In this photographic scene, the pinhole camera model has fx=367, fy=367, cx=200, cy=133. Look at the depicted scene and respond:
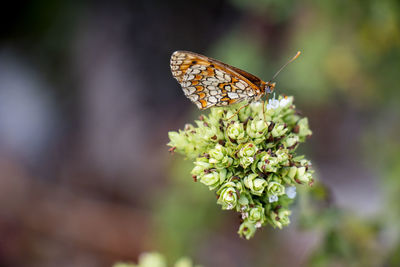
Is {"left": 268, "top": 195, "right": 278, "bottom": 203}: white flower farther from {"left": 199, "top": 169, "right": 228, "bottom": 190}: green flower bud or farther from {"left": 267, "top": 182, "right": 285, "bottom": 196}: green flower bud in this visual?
{"left": 199, "top": 169, "right": 228, "bottom": 190}: green flower bud

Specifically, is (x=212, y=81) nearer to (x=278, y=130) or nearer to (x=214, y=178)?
(x=278, y=130)

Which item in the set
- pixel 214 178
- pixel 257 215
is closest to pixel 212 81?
pixel 214 178

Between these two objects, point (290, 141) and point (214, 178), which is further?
point (290, 141)

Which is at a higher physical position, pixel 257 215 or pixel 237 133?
pixel 237 133

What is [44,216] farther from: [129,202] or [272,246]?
[272,246]

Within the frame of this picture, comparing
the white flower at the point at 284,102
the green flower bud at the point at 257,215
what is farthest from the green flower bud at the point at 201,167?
the white flower at the point at 284,102

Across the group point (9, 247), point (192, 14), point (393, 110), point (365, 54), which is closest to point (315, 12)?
point (365, 54)
